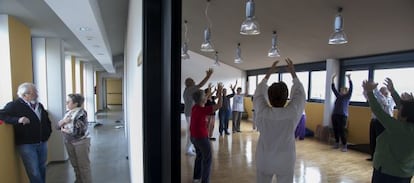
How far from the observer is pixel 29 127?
3.23 m

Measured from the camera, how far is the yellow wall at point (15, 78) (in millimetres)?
3029

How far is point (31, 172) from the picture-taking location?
10.6 ft

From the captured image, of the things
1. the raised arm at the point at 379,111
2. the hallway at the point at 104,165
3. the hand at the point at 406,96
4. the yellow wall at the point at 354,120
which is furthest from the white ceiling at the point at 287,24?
the hallway at the point at 104,165

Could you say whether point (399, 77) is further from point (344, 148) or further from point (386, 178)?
point (344, 148)

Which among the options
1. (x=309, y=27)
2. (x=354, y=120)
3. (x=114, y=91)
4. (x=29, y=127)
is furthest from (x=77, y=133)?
(x=114, y=91)

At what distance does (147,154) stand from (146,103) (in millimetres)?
214

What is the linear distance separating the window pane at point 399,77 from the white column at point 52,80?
516cm

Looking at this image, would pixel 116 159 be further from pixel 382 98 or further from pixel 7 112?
pixel 382 98

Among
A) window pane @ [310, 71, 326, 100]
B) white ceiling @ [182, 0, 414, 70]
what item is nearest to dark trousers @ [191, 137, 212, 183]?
white ceiling @ [182, 0, 414, 70]

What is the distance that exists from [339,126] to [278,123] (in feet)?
12.5

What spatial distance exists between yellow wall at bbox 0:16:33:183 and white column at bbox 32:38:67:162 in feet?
2.51

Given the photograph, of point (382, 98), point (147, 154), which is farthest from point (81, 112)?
point (382, 98)

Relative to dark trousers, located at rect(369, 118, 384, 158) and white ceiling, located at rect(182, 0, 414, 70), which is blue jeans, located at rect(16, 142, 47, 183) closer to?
white ceiling, located at rect(182, 0, 414, 70)

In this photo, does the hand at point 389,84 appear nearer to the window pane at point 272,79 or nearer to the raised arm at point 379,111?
the raised arm at point 379,111
